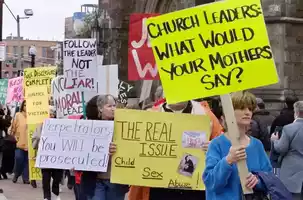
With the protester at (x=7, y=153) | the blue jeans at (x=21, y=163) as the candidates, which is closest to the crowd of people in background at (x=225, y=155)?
the blue jeans at (x=21, y=163)

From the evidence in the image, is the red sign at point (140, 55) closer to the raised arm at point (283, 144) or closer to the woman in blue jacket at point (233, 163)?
the raised arm at point (283, 144)

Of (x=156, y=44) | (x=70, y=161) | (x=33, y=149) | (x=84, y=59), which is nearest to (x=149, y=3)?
(x=33, y=149)

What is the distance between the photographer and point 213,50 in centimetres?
492

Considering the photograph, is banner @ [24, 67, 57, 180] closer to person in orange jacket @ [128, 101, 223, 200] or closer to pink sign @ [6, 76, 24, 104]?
pink sign @ [6, 76, 24, 104]

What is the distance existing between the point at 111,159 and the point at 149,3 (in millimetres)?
16969

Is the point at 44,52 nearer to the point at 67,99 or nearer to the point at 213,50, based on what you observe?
the point at 67,99

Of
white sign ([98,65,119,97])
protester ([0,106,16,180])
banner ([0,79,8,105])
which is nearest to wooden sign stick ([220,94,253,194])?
white sign ([98,65,119,97])

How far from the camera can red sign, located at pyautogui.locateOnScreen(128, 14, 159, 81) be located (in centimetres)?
950

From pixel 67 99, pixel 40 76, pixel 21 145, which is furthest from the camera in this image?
pixel 21 145

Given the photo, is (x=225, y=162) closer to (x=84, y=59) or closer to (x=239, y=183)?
(x=239, y=183)

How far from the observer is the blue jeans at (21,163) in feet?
51.8

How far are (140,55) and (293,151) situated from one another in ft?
7.10

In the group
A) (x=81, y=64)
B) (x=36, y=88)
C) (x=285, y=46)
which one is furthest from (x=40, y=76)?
(x=285, y=46)

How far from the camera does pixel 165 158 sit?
6.73 metres
